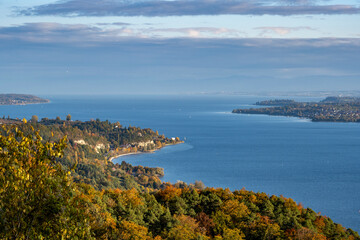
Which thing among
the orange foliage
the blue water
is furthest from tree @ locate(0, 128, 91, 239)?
the blue water

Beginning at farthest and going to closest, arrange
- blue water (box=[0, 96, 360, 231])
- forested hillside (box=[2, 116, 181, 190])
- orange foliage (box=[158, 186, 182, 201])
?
forested hillside (box=[2, 116, 181, 190]) → blue water (box=[0, 96, 360, 231]) → orange foliage (box=[158, 186, 182, 201])

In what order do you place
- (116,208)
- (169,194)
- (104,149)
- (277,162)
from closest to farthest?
(116,208) → (169,194) → (277,162) → (104,149)

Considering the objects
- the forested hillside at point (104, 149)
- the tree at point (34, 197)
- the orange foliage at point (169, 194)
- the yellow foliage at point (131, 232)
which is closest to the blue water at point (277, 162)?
the forested hillside at point (104, 149)

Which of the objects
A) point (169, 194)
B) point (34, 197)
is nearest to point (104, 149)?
point (169, 194)

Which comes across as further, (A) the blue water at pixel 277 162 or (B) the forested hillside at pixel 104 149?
(B) the forested hillside at pixel 104 149

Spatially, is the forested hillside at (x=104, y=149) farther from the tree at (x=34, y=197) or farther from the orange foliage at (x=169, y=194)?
the tree at (x=34, y=197)

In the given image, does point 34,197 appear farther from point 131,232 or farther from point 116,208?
point 116,208

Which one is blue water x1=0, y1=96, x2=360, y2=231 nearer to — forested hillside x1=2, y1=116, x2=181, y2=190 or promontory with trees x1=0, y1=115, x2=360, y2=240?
forested hillside x1=2, y1=116, x2=181, y2=190

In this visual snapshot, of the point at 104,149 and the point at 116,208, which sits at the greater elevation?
the point at 116,208
